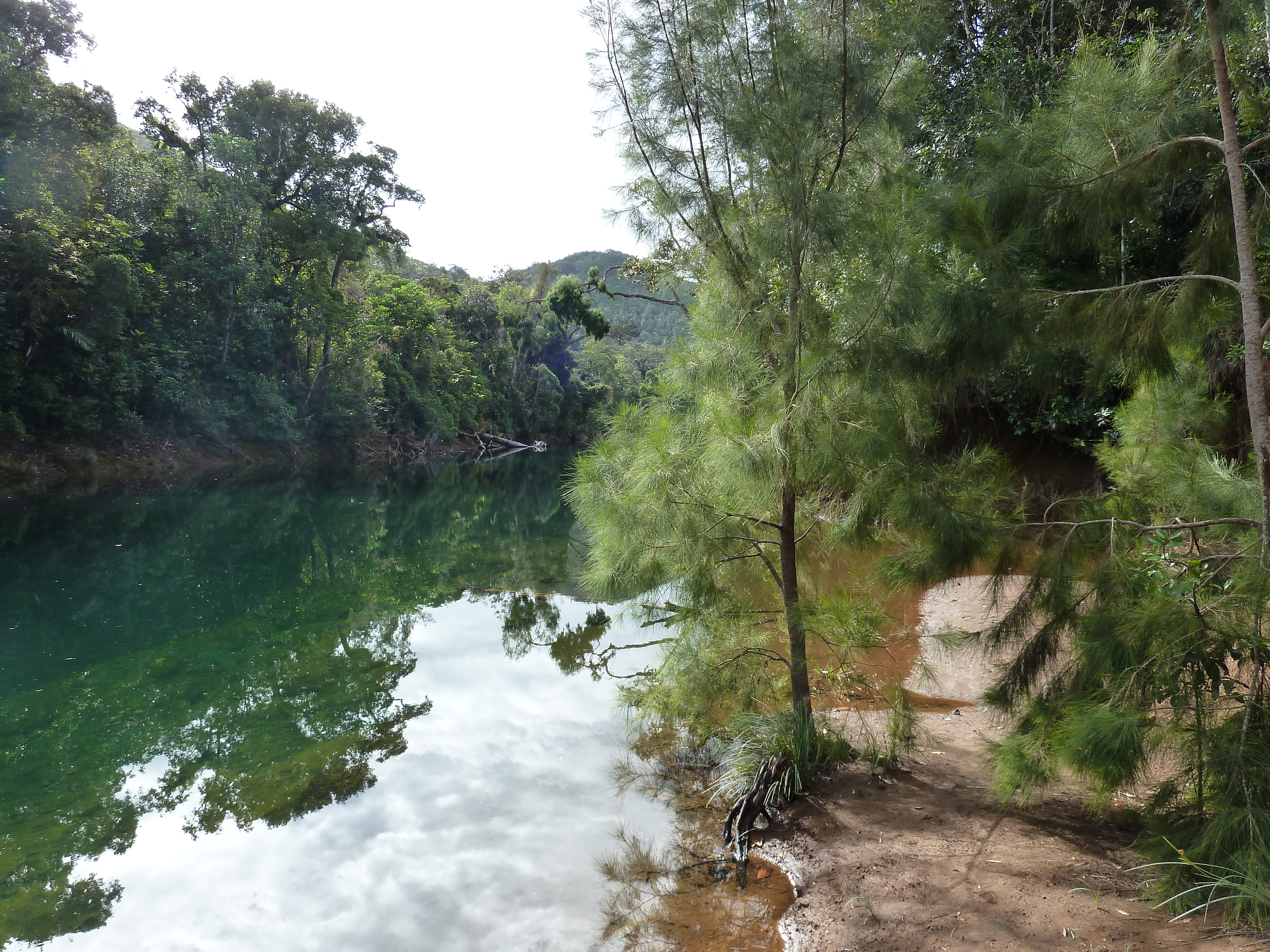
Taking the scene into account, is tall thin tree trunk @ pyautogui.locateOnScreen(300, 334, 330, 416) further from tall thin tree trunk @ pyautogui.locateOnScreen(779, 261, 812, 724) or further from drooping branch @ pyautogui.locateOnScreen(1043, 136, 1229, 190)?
drooping branch @ pyautogui.locateOnScreen(1043, 136, 1229, 190)

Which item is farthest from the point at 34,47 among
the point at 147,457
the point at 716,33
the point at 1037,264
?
the point at 1037,264

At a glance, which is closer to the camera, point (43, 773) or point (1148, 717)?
point (1148, 717)

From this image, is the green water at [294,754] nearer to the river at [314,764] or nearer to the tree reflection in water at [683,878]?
the river at [314,764]

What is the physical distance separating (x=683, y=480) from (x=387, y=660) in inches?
191

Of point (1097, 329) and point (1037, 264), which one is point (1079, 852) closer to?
point (1097, 329)

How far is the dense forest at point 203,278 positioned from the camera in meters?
17.9

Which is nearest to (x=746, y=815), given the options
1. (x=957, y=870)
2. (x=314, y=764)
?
(x=957, y=870)

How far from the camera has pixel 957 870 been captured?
9.77 feet

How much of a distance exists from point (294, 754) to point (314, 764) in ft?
0.87

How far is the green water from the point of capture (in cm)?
361

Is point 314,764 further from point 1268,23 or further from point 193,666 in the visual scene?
point 1268,23

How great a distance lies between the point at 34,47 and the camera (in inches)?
709

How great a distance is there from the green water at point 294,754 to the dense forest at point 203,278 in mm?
4012

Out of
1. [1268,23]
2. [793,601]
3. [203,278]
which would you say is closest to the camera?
[1268,23]
